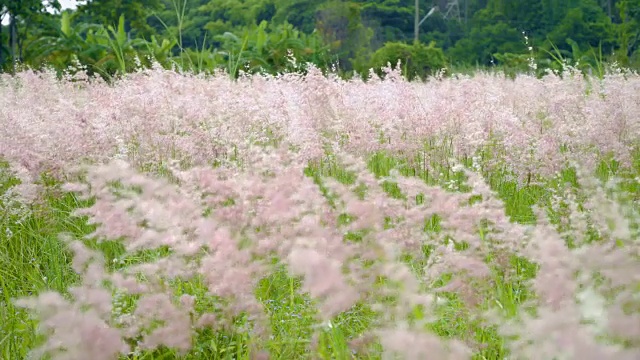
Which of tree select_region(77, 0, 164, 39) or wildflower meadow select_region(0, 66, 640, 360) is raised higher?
wildflower meadow select_region(0, 66, 640, 360)

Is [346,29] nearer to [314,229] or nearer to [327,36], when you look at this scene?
[327,36]

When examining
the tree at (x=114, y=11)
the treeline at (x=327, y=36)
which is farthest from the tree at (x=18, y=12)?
the tree at (x=114, y=11)

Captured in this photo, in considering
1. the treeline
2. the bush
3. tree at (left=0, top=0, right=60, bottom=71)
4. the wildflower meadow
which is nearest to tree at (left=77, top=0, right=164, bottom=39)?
the treeline

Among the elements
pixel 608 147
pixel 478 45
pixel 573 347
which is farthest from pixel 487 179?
pixel 478 45

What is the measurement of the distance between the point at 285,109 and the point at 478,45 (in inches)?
1074

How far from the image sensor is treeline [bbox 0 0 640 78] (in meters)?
11.0

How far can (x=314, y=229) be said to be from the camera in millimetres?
1579

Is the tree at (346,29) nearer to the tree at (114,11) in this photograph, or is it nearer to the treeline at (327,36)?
the treeline at (327,36)

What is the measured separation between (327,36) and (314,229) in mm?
22507

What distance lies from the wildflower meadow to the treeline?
5.97 ft

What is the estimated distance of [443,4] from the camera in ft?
128

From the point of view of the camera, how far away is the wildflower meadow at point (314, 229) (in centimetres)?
122

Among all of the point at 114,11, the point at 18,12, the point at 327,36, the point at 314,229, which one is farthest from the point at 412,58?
the point at 314,229

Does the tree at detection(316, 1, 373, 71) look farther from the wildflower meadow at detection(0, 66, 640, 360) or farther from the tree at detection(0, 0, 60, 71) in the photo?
the wildflower meadow at detection(0, 66, 640, 360)
